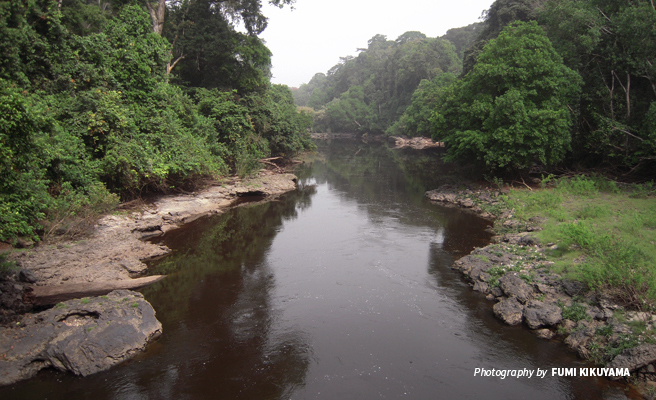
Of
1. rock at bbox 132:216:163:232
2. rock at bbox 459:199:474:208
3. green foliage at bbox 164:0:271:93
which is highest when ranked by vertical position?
green foliage at bbox 164:0:271:93

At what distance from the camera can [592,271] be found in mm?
10180

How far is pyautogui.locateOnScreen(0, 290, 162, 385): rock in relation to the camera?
8.16 metres

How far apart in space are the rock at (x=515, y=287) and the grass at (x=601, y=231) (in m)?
1.16

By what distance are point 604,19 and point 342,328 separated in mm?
21793

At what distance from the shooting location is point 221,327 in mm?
10070

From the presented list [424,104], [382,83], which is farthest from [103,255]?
[382,83]

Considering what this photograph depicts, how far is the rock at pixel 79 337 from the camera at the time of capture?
26.8 feet

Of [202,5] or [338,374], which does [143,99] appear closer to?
[202,5]

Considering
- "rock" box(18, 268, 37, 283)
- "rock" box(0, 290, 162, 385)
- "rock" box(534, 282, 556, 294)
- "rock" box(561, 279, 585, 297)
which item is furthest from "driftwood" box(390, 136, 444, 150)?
"rock" box(18, 268, 37, 283)

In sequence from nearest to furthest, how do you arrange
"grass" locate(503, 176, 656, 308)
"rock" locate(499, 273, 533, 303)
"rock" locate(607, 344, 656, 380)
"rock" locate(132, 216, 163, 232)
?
"rock" locate(607, 344, 656, 380) → "grass" locate(503, 176, 656, 308) → "rock" locate(499, 273, 533, 303) → "rock" locate(132, 216, 163, 232)

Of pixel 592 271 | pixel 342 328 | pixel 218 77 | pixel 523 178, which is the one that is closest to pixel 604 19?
pixel 523 178

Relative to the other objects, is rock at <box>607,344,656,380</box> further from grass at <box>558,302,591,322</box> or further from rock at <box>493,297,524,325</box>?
rock at <box>493,297,524,325</box>

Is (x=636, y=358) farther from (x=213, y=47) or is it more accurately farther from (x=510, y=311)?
(x=213, y=47)

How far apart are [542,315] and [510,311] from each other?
0.73 meters
